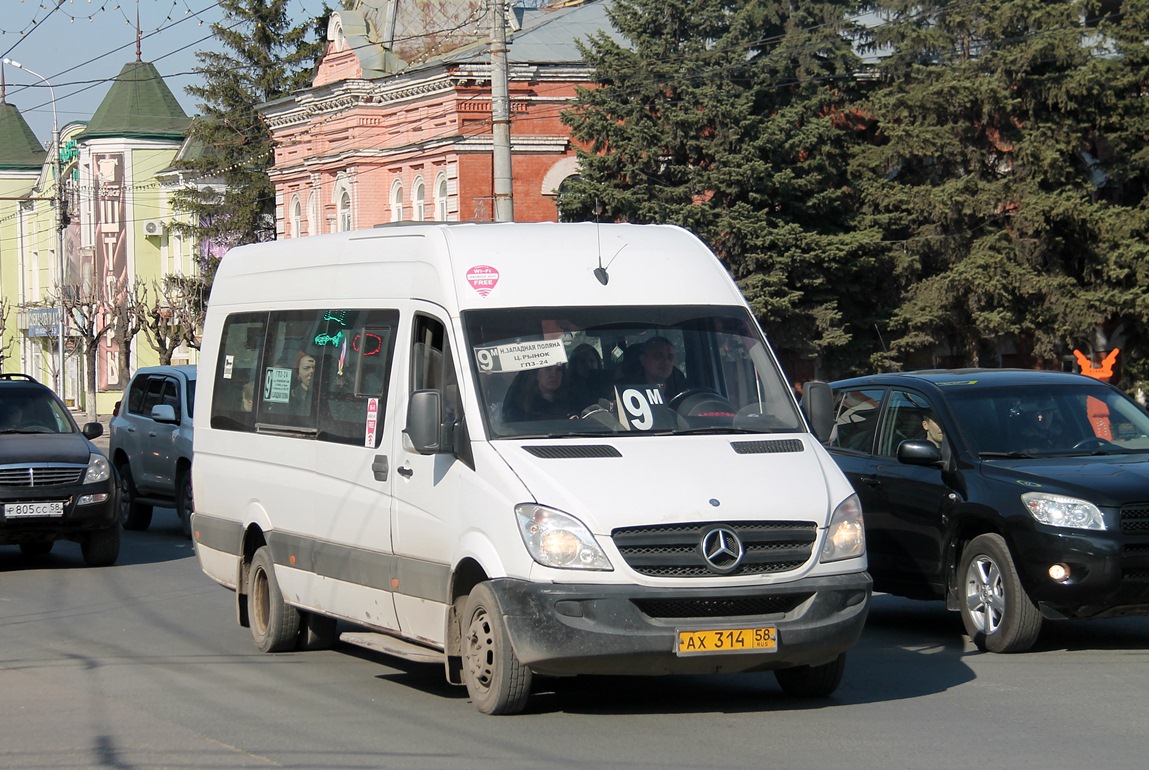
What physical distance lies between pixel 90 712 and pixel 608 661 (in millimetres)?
2911

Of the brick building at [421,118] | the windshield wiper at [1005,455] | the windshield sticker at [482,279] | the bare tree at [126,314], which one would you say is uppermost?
the brick building at [421,118]

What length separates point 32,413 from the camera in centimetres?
1741

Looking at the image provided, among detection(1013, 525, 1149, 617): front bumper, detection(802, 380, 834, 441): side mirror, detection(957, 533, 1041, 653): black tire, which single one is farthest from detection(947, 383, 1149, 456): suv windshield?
detection(802, 380, 834, 441): side mirror

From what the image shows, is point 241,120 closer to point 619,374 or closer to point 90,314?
point 90,314

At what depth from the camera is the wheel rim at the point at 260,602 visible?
1069 centimetres

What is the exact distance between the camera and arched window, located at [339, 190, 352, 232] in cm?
5097

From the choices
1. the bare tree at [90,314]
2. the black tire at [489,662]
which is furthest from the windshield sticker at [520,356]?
the bare tree at [90,314]

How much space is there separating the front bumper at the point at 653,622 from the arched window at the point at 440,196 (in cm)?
3820

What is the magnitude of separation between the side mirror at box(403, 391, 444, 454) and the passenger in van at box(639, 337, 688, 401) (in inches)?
44.0

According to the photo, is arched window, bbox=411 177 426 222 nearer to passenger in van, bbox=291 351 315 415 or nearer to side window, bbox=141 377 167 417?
side window, bbox=141 377 167 417

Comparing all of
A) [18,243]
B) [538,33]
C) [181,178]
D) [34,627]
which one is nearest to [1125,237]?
[538,33]

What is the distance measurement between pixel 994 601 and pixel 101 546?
31.9 feet

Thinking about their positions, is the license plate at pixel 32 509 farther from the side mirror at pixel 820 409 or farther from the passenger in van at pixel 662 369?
the side mirror at pixel 820 409

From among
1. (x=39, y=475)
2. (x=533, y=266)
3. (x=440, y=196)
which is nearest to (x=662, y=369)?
(x=533, y=266)
